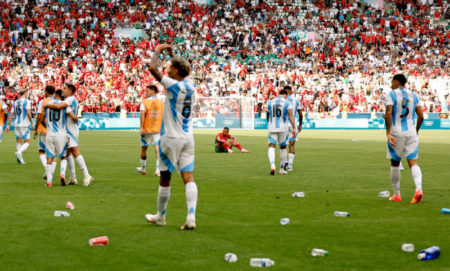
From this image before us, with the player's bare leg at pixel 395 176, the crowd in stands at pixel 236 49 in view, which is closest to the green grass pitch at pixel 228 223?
the player's bare leg at pixel 395 176

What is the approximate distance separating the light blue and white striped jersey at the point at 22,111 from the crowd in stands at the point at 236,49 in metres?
24.8

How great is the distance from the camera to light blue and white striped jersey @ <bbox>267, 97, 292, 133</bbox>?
16.0 meters

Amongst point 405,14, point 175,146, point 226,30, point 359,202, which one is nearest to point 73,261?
point 175,146

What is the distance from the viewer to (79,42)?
165 feet

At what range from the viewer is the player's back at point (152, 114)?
15.1m

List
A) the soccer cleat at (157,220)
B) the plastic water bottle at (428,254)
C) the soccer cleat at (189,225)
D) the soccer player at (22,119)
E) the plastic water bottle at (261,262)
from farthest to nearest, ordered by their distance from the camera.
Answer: the soccer player at (22,119), the soccer cleat at (157,220), the soccer cleat at (189,225), the plastic water bottle at (428,254), the plastic water bottle at (261,262)

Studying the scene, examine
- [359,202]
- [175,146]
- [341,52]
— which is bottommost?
[359,202]

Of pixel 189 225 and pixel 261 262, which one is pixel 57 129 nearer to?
pixel 189 225

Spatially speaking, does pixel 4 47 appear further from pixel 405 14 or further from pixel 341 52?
pixel 405 14

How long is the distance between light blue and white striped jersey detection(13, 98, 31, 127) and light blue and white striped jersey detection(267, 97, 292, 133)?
7.61 m

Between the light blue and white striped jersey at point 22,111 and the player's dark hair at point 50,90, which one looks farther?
the light blue and white striped jersey at point 22,111

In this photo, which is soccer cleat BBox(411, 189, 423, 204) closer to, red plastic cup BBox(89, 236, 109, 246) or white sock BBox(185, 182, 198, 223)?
white sock BBox(185, 182, 198, 223)

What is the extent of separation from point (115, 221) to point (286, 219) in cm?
234

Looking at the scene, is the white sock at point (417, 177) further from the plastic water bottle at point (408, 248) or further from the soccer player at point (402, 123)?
the plastic water bottle at point (408, 248)
